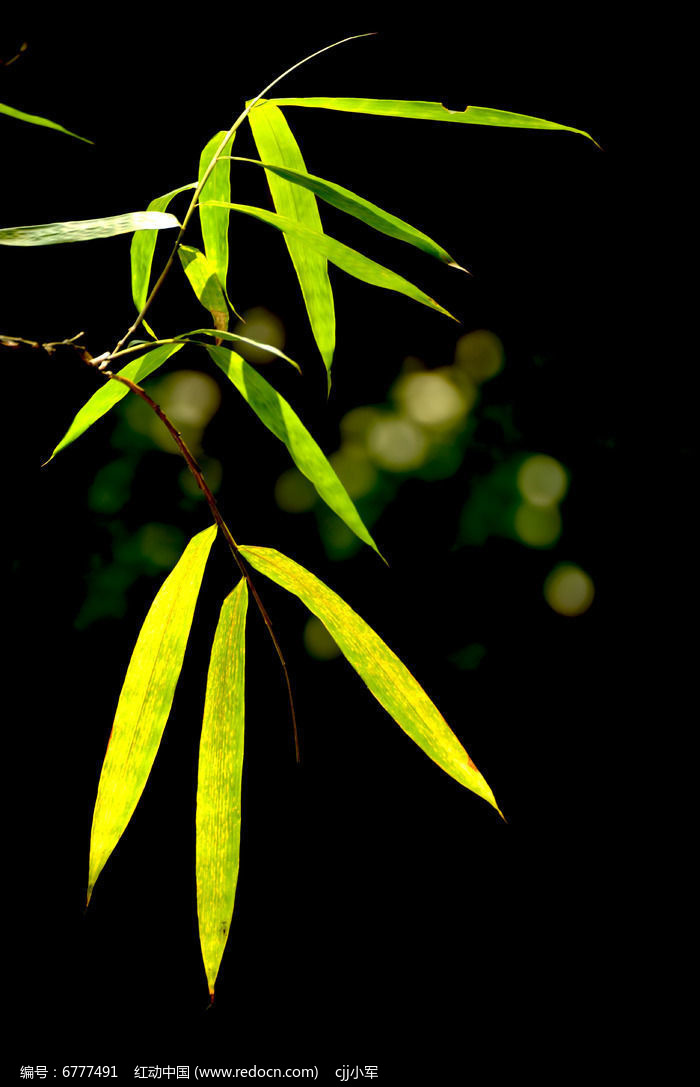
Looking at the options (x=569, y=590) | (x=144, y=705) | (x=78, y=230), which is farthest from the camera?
(x=569, y=590)

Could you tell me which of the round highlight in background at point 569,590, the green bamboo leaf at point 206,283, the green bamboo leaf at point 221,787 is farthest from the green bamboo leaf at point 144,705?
the round highlight in background at point 569,590

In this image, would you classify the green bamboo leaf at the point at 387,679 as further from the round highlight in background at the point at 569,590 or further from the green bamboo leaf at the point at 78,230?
the round highlight in background at the point at 569,590

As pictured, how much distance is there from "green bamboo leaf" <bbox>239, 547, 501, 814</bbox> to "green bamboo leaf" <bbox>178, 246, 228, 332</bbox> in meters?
0.16

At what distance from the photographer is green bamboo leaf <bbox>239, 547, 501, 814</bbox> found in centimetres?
44

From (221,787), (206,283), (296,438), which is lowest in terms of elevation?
(221,787)

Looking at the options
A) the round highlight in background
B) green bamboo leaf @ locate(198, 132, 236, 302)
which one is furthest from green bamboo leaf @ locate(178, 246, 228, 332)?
the round highlight in background

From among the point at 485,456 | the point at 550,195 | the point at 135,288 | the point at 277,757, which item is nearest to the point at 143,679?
the point at 135,288

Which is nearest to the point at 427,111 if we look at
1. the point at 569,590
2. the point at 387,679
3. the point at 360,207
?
the point at 360,207

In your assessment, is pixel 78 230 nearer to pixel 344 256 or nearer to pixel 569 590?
pixel 344 256

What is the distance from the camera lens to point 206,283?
0.44 meters

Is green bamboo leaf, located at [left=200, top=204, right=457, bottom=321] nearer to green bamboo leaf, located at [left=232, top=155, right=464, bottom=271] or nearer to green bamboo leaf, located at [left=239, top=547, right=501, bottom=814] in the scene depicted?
green bamboo leaf, located at [left=232, top=155, right=464, bottom=271]

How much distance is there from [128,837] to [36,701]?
18 centimetres

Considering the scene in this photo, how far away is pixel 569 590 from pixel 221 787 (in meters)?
0.57

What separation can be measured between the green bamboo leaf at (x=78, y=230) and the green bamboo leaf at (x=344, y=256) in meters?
0.06
